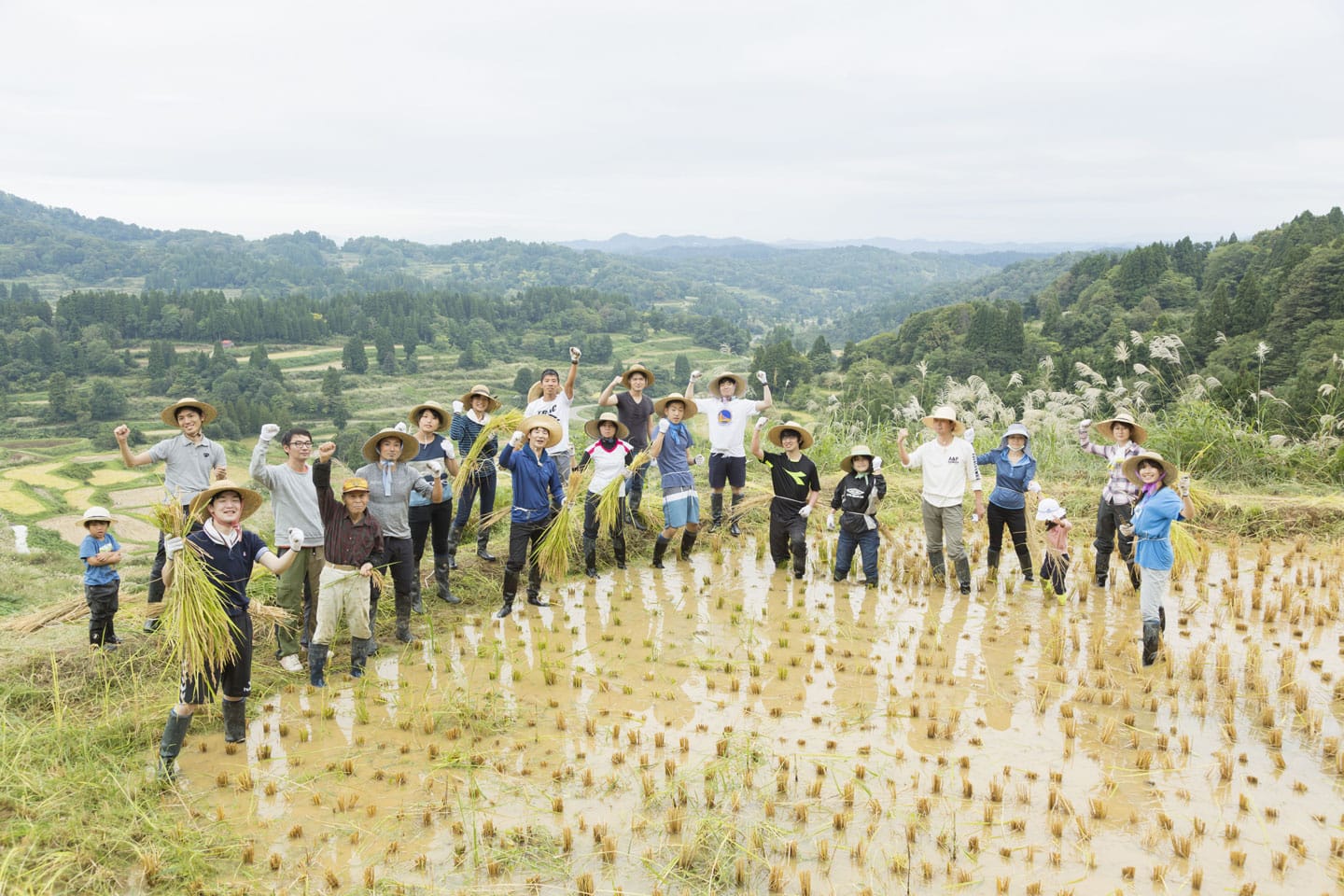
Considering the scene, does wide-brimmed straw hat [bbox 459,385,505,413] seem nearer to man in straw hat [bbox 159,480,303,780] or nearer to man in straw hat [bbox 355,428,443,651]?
man in straw hat [bbox 355,428,443,651]

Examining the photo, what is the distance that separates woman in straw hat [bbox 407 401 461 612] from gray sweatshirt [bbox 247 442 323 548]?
2.76ft

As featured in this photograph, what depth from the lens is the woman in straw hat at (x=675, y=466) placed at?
8016 millimetres

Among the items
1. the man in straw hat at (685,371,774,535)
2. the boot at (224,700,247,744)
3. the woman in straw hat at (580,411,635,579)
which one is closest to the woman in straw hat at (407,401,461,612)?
the woman in straw hat at (580,411,635,579)

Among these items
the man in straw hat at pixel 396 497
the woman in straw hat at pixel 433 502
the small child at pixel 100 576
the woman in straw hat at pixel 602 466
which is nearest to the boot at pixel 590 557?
the woman in straw hat at pixel 602 466

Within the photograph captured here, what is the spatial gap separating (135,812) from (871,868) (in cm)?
346

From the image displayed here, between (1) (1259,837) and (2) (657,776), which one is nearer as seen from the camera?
(1) (1259,837)

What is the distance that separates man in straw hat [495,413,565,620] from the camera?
6.91m

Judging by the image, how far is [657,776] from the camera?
15.0 ft

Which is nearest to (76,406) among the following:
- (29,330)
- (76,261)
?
(29,330)

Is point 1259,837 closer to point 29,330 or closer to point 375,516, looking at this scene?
point 375,516

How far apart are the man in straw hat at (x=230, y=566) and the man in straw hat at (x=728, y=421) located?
4.22 metres

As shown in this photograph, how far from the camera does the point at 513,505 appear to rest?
7.02 metres

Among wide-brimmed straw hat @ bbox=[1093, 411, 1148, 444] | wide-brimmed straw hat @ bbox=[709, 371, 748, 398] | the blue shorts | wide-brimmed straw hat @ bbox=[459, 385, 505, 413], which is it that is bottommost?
the blue shorts

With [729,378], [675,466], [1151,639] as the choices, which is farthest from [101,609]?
[1151,639]
